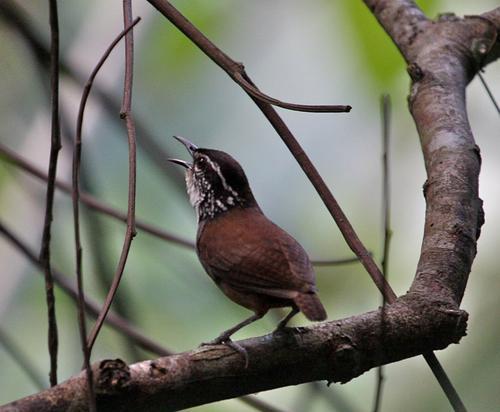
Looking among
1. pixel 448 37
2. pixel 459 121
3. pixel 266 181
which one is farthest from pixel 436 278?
pixel 266 181

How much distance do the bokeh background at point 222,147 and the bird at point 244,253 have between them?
0.53 m

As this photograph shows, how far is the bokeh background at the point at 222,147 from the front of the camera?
512 centimetres

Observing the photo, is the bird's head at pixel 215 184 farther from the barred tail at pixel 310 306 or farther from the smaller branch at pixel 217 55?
the smaller branch at pixel 217 55

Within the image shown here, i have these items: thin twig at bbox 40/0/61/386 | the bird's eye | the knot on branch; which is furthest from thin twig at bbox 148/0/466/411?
the bird's eye

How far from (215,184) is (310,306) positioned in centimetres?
141

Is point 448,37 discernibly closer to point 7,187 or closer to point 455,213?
point 455,213

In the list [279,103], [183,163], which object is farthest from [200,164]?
[279,103]

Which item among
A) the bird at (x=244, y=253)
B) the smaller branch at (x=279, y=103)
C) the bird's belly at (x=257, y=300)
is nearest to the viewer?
the smaller branch at (x=279, y=103)

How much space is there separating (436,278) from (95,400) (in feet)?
4.12

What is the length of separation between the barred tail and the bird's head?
113 centimetres

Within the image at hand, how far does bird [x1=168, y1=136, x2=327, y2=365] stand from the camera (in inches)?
126

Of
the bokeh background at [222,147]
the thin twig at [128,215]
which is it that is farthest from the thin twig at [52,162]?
the bokeh background at [222,147]

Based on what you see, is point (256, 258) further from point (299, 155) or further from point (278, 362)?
point (278, 362)

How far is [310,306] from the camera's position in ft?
9.87
